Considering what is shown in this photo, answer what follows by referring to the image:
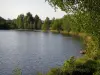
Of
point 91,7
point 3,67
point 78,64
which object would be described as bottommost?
point 3,67

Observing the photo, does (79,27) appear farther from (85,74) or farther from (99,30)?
(85,74)

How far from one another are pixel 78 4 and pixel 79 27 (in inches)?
66.1

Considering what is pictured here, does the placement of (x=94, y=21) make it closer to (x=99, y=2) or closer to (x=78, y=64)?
(x=99, y=2)

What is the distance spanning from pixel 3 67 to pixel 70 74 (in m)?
14.9

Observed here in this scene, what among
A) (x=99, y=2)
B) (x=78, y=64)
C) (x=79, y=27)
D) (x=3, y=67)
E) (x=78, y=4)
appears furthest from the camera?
(x=3, y=67)

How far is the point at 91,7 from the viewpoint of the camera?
13516 mm

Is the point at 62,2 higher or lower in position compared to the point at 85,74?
higher

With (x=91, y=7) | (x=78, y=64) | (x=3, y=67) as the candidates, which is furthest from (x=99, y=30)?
(x=3, y=67)

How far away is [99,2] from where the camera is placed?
43.3ft

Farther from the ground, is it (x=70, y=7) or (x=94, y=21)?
(x=70, y=7)

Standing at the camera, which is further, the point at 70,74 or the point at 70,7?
the point at 70,74

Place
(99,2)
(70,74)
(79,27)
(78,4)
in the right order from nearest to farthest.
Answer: (99,2) → (78,4) → (79,27) → (70,74)

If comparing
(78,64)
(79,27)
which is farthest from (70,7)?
(78,64)

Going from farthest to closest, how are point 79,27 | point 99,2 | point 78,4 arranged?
1. point 79,27
2. point 78,4
3. point 99,2
